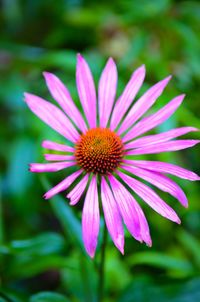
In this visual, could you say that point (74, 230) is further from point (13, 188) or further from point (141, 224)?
point (13, 188)

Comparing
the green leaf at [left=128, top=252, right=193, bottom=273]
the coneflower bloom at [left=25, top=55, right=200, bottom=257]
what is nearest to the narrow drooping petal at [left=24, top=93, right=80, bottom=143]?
the coneflower bloom at [left=25, top=55, right=200, bottom=257]

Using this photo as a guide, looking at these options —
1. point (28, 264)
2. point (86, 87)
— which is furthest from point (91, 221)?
point (28, 264)

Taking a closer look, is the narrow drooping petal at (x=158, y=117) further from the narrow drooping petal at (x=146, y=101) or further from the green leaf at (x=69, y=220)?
the green leaf at (x=69, y=220)

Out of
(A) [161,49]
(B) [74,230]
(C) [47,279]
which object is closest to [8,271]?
(B) [74,230]

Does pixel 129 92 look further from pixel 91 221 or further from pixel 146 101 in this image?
pixel 91 221

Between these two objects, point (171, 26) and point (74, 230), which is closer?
point (74, 230)

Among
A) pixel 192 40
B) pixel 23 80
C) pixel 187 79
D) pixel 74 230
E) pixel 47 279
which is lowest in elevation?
pixel 47 279


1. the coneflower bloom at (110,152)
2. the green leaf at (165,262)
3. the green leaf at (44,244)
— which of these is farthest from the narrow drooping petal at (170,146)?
the green leaf at (165,262)
